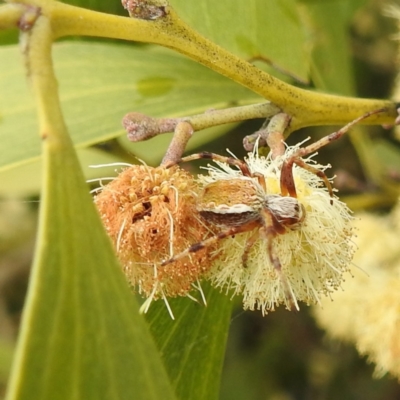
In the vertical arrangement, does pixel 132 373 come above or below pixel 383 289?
above

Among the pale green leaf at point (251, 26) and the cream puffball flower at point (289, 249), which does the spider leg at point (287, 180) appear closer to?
the cream puffball flower at point (289, 249)

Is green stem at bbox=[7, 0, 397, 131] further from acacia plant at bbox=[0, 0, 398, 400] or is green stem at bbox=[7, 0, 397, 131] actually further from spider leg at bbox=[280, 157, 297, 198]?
spider leg at bbox=[280, 157, 297, 198]

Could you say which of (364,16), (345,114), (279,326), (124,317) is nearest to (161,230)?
(124,317)

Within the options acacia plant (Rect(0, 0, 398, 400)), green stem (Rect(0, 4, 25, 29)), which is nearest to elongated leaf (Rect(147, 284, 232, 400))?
acacia plant (Rect(0, 0, 398, 400))

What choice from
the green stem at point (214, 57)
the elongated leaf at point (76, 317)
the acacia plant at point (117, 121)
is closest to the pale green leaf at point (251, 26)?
the acacia plant at point (117, 121)

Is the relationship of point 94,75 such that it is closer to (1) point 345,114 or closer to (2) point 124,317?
(1) point 345,114

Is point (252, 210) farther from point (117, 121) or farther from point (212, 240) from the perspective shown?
point (117, 121)

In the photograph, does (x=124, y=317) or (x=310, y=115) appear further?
(x=310, y=115)
